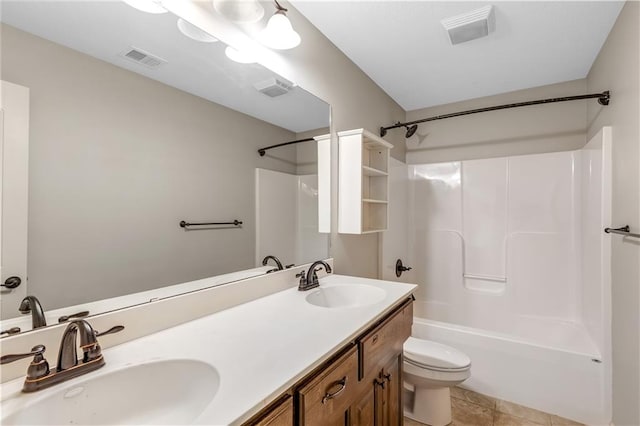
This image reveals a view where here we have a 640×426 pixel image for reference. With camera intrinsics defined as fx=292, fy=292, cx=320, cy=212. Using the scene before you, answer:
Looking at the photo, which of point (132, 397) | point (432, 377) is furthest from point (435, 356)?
point (132, 397)

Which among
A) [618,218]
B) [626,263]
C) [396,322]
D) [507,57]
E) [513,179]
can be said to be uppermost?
[507,57]

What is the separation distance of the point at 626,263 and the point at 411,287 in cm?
117

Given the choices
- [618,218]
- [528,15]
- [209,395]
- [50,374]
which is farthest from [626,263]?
[50,374]

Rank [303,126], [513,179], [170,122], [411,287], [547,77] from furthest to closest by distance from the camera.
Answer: [513,179] < [547,77] < [303,126] < [411,287] < [170,122]

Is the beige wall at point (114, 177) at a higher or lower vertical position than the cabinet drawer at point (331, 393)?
higher

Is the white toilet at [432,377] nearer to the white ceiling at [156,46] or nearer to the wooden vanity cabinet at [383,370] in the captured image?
the wooden vanity cabinet at [383,370]

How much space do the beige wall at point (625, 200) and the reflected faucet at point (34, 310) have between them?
235cm

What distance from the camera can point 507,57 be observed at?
81.8 inches

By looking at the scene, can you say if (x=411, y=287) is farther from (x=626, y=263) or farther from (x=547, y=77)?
(x=547, y=77)

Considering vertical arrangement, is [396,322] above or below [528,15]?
below

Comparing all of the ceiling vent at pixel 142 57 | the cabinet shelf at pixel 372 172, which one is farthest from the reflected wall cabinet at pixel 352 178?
the ceiling vent at pixel 142 57

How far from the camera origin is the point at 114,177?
887 millimetres

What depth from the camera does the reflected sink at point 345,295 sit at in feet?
4.98

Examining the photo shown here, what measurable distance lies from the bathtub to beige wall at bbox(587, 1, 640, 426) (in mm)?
118
